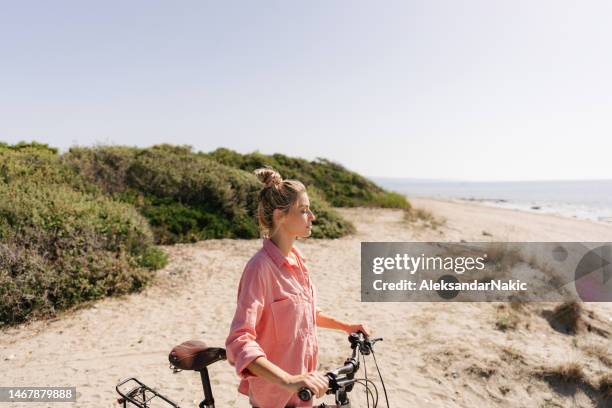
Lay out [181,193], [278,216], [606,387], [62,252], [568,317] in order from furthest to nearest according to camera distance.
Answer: [181,193] → [62,252] → [568,317] → [606,387] → [278,216]

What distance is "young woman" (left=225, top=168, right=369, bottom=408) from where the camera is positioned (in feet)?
5.65

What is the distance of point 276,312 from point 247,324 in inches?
8.0

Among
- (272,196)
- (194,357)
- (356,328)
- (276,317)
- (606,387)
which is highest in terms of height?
(272,196)

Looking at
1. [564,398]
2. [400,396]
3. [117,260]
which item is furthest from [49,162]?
[564,398]

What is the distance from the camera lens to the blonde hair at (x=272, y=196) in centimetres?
209

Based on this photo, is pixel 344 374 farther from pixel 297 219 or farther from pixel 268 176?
pixel 268 176

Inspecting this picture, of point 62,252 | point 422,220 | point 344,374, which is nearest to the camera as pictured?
point 344,374

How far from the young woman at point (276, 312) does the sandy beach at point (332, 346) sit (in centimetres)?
310

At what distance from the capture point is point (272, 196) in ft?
6.93

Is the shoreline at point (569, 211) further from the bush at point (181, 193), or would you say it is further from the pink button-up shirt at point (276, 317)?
the pink button-up shirt at point (276, 317)

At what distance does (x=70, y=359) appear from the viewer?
5.72m

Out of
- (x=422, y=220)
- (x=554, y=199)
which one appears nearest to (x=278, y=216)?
(x=422, y=220)

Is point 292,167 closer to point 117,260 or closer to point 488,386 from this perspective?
point 117,260

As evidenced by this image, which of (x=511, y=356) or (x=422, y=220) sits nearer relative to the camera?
(x=511, y=356)
